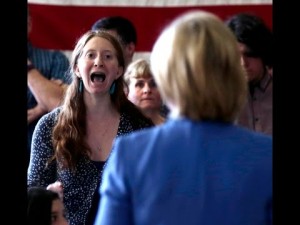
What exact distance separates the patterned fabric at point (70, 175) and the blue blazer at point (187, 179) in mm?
1065

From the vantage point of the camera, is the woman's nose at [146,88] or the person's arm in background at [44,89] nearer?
the woman's nose at [146,88]

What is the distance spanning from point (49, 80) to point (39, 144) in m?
0.94

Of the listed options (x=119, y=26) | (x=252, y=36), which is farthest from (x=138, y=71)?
(x=252, y=36)

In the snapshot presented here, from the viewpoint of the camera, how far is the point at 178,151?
5.59ft

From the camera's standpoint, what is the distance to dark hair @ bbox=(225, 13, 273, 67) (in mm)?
3189

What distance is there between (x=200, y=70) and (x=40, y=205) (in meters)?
1.01

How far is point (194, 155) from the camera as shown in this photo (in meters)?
1.71

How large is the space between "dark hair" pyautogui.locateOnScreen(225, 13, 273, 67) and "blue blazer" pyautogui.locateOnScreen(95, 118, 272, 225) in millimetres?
1492

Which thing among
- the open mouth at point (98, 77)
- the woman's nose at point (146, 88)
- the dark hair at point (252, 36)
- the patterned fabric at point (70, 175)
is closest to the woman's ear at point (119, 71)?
the open mouth at point (98, 77)

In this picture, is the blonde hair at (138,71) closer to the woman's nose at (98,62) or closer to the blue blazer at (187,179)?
the woman's nose at (98,62)

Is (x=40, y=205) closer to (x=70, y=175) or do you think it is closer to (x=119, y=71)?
(x=70, y=175)

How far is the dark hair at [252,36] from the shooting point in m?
3.19

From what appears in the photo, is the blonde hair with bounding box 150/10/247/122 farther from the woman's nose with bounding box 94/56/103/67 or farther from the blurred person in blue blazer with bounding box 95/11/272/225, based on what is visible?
the woman's nose with bounding box 94/56/103/67

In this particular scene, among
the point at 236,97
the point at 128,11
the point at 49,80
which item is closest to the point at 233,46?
the point at 236,97
